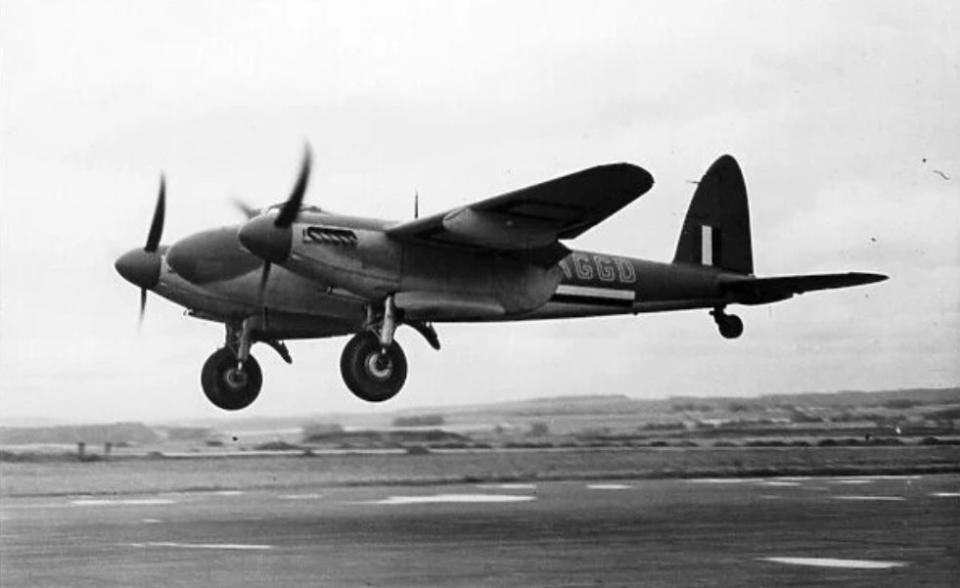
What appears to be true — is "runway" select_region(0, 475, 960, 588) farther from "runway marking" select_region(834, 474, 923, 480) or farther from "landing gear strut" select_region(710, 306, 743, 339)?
"landing gear strut" select_region(710, 306, 743, 339)

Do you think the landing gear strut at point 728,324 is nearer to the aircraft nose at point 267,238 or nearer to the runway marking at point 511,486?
the runway marking at point 511,486

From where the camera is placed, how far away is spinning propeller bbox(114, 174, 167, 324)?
18.0 m

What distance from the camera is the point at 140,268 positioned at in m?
18.0

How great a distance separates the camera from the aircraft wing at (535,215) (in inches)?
615

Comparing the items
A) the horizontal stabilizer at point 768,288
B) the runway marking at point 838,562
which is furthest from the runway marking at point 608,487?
the runway marking at point 838,562

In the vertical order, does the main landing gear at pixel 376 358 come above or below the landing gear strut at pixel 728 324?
below

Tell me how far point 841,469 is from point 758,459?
1.30 meters

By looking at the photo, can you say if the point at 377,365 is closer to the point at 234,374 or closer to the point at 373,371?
the point at 373,371

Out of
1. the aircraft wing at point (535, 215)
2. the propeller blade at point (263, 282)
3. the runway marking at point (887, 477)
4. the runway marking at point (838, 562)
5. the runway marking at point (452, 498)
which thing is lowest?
the runway marking at point (838, 562)

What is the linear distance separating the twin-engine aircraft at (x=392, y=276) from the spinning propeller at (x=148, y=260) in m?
0.02

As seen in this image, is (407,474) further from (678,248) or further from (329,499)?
(678,248)

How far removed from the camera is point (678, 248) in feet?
67.6

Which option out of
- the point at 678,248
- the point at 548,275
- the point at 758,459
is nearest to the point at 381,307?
the point at 548,275

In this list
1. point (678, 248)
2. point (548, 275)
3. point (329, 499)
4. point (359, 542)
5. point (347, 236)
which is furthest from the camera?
point (678, 248)
